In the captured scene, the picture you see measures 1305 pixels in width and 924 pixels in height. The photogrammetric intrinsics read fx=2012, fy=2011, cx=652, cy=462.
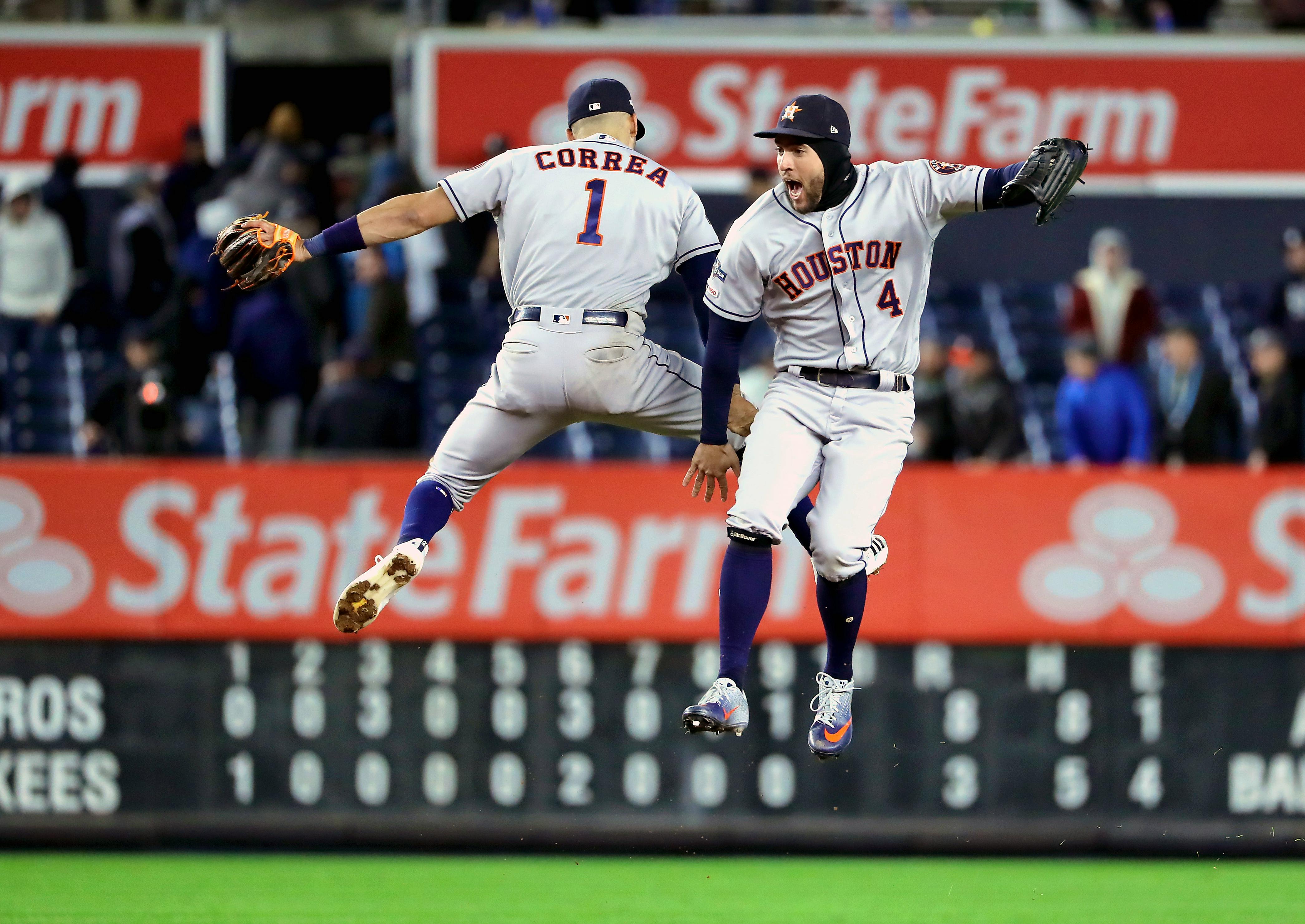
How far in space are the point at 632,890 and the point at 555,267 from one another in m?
4.72

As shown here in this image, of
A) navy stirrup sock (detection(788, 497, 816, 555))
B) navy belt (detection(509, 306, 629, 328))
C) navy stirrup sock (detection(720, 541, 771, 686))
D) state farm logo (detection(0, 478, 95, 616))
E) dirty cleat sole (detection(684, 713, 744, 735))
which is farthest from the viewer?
state farm logo (detection(0, 478, 95, 616))

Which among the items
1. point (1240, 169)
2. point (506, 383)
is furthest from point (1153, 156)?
point (506, 383)

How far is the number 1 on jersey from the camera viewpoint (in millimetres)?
7621

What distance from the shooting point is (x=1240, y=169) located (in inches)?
730

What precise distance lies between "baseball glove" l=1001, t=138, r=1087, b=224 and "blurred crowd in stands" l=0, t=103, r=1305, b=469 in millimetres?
5905

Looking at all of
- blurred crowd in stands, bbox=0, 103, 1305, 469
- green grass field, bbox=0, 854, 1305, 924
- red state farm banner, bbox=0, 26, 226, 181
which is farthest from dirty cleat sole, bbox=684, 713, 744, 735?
red state farm banner, bbox=0, 26, 226, 181

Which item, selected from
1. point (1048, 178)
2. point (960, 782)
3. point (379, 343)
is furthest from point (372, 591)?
point (379, 343)

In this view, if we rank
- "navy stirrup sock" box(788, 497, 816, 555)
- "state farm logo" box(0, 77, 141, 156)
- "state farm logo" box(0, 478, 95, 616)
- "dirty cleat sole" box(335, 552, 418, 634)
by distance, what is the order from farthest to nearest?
"state farm logo" box(0, 77, 141, 156) < "state farm logo" box(0, 478, 95, 616) < "navy stirrup sock" box(788, 497, 816, 555) < "dirty cleat sole" box(335, 552, 418, 634)

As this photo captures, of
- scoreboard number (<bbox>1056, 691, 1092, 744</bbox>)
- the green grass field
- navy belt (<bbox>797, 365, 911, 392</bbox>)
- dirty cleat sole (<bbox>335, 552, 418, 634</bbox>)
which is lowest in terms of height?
the green grass field

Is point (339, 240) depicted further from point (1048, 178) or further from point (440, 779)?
point (440, 779)

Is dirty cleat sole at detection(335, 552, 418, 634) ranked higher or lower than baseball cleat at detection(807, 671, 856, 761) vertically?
higher

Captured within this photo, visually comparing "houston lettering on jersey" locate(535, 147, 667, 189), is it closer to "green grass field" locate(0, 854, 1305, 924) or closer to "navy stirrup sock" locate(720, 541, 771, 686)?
"navy stirrup sock" locate(720, 541, 771, 686)

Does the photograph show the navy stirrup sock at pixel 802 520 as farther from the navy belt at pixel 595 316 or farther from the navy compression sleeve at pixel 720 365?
the navy belt at pixel 595 316

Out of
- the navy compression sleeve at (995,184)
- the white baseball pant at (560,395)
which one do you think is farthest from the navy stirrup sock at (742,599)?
the navy compression sleeve at (995,184)
